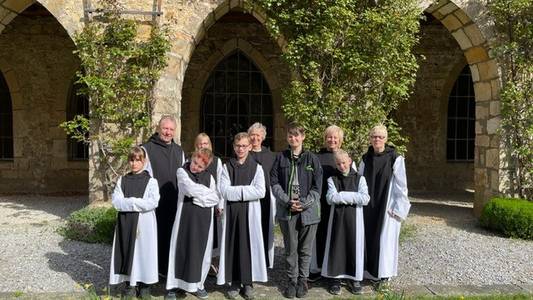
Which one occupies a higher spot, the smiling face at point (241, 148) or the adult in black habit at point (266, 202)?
the smiling face at point (241, 148)

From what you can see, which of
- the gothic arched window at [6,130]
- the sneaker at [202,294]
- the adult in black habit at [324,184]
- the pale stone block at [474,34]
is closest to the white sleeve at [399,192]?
the adult in black habit at [324,184]

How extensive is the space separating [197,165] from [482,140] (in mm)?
5231

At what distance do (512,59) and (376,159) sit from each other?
3.83 m

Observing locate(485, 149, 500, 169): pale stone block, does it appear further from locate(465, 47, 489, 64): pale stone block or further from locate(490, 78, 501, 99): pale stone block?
locate(465, 47, 489, 64): pale stone block

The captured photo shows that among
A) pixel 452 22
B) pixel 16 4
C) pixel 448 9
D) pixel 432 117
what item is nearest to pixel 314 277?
pixel 448 9

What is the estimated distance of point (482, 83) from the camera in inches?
285

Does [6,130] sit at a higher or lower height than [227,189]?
higher

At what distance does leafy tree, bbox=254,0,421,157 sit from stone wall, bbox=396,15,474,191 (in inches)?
175

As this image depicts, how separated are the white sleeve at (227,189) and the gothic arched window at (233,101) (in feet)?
20.2

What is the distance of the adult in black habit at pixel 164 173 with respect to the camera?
412 centimetres

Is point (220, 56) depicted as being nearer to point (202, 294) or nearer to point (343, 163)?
point (343, 163)

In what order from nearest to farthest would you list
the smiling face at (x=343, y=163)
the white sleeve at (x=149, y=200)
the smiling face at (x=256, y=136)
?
1. the white sleeve at (x=149, y=200)
2. the smiling face at (x=343, y=163)
3. the smiling face at (x=256, y=136)

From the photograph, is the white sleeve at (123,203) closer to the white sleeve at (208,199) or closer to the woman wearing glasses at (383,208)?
the white sleeve at (208,199)

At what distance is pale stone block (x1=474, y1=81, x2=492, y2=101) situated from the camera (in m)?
7.10
